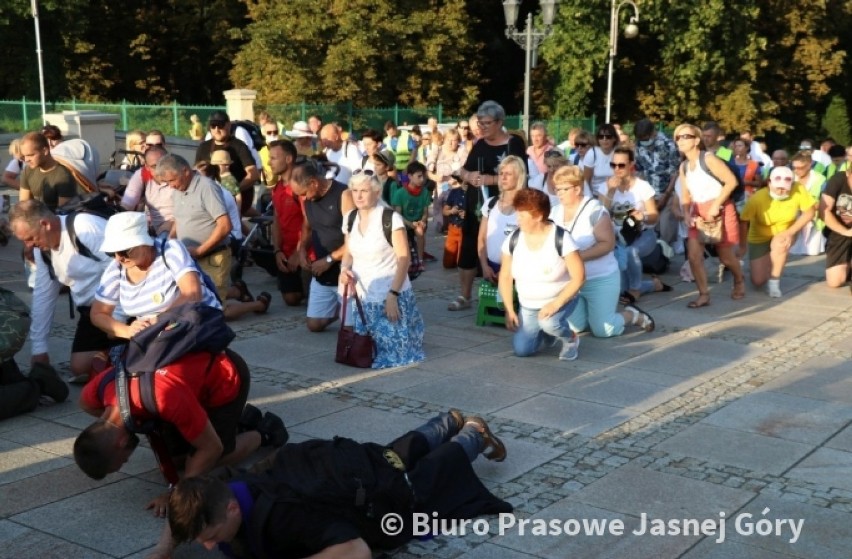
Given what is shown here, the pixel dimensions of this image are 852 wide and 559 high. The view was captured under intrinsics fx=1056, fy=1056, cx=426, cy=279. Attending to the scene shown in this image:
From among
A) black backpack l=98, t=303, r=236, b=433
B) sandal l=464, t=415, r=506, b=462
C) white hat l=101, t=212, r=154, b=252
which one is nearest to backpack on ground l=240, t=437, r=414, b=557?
black backpack l=98, t=303, r=236, b=433

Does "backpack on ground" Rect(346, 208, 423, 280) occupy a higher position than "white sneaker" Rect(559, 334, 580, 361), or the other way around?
"backpack on ground" Rect(346, 208, 423, 280)

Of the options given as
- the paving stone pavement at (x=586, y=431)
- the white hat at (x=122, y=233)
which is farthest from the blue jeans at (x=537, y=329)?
the white hat at (x=122, y=233)

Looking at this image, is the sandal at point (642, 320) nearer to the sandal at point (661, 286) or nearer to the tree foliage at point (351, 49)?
the sandal at point (661, 286)

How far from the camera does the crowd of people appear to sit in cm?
520

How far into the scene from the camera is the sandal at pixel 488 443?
5543 mm

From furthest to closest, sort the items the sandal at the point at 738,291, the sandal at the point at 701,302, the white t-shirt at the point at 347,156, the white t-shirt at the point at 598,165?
1. the white t-shirt at the point at 347,156
2. the white t-shirt at the point at 598,165
3. the sandal at the point at 738,291
4. the sandal at the point at 701,302

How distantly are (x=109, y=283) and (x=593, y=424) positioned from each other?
3072 millimetres

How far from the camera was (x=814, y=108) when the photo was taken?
45719mm

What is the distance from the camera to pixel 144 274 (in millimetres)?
5984

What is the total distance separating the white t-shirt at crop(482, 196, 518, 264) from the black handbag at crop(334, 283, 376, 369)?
65.4 inches

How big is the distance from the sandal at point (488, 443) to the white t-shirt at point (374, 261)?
2.45m

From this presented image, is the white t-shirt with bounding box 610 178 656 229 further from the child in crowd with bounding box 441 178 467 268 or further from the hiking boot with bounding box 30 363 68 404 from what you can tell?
the hiking boot with bounding box 30 363 68 404

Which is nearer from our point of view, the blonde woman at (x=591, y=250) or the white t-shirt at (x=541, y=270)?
the white t-shirt at (x=541, y=270)

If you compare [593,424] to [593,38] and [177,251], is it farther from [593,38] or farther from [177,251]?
[593,38]
